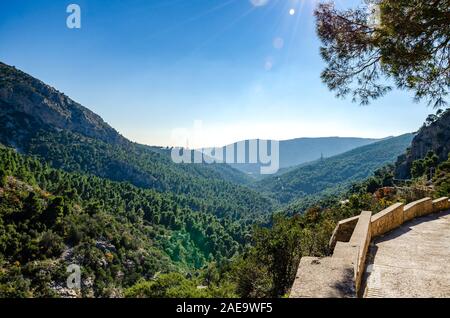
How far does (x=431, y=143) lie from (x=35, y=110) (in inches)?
4619

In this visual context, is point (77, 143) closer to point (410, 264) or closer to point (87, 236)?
point (87, 236)

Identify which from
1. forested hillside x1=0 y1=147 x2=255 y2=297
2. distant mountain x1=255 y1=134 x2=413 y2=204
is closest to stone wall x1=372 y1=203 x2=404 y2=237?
forested hillside x1=0 y1=147 x2=255 y2=297

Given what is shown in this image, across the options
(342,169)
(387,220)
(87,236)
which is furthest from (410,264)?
(342,169)

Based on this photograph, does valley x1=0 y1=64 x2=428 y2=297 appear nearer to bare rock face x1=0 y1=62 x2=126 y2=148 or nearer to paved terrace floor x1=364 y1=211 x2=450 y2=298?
bare rock face x1=0 y1=62 x2=126 y2=148

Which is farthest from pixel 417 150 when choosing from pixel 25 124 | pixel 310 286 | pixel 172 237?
pixel 25 124

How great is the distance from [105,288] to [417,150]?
56.7 m

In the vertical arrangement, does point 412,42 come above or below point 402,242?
above

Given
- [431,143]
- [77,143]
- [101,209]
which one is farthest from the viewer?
[77,143]

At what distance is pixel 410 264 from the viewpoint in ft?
14.7

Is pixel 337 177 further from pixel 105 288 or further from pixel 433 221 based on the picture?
pixel 433 221

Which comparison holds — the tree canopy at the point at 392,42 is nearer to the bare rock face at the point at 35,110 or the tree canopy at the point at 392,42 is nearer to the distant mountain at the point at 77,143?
the distant mountain at the point at 77,143

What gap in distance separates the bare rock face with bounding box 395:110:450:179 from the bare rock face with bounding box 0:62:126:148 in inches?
4158

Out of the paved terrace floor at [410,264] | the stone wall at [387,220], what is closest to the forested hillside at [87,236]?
the stone wall at [387,220]
